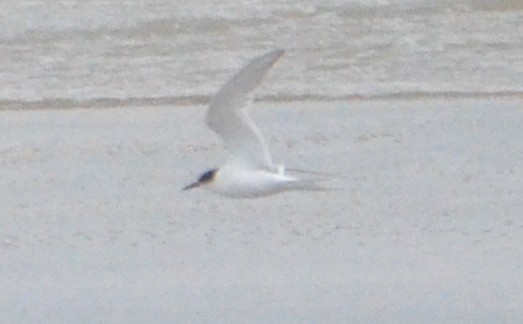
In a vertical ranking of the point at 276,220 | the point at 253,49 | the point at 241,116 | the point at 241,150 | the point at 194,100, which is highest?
the point at 241,116

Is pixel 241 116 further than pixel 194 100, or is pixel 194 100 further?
pixel 194 100

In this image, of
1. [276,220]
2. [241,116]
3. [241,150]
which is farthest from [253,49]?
[241,116]

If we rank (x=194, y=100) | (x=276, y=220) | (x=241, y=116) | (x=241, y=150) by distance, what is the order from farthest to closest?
(x=194, y=100)
(x=276, y=220)
(x=241, y=150)
(x=241, y=116)

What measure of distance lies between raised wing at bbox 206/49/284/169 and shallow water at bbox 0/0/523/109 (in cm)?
407

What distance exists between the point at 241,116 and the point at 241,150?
227mm

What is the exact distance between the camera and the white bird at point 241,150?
8031 millimetres

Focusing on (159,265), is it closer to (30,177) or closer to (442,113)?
(30,177)

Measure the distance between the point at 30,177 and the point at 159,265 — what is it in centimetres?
167

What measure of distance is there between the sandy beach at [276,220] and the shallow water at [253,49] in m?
0.31

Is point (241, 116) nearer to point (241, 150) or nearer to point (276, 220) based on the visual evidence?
point (241, 150)

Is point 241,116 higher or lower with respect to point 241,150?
higher

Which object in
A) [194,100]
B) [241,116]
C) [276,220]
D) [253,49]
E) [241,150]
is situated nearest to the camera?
[241,116]

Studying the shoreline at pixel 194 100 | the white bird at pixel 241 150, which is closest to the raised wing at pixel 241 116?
the white bird at pixel 241 150

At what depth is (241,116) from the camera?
816cm
